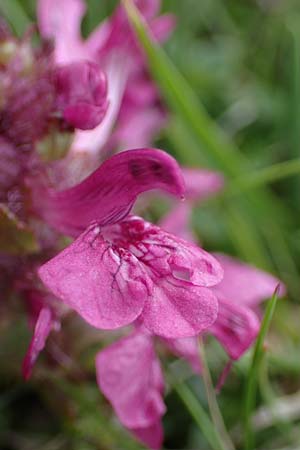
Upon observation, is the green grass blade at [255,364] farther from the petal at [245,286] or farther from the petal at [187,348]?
the petal at [245,286]

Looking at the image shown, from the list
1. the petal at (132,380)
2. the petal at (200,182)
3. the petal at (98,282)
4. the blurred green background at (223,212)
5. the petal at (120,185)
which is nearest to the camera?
the petal at (98,282)

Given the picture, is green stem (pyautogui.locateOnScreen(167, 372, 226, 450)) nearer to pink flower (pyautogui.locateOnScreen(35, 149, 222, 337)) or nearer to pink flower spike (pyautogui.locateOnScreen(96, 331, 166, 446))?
pink flower spike (pyautogui.locateOnScreen(96, 331, 166, 446))

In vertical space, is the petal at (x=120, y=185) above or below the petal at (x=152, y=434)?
above

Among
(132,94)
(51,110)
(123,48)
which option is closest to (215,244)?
(132,94)

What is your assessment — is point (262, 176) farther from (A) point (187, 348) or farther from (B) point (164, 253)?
(B) point (164, 253)

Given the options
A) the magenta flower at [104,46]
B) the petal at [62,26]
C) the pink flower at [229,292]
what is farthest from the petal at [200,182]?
the petal at [62,26]

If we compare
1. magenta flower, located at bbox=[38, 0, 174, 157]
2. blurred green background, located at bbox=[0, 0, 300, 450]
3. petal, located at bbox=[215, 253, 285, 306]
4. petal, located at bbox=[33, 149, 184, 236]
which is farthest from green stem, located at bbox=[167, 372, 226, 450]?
magenta flower, located at bbox=[38, 0, 174, 157]

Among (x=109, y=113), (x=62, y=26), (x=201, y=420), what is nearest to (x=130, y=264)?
(x=201, y=420)
